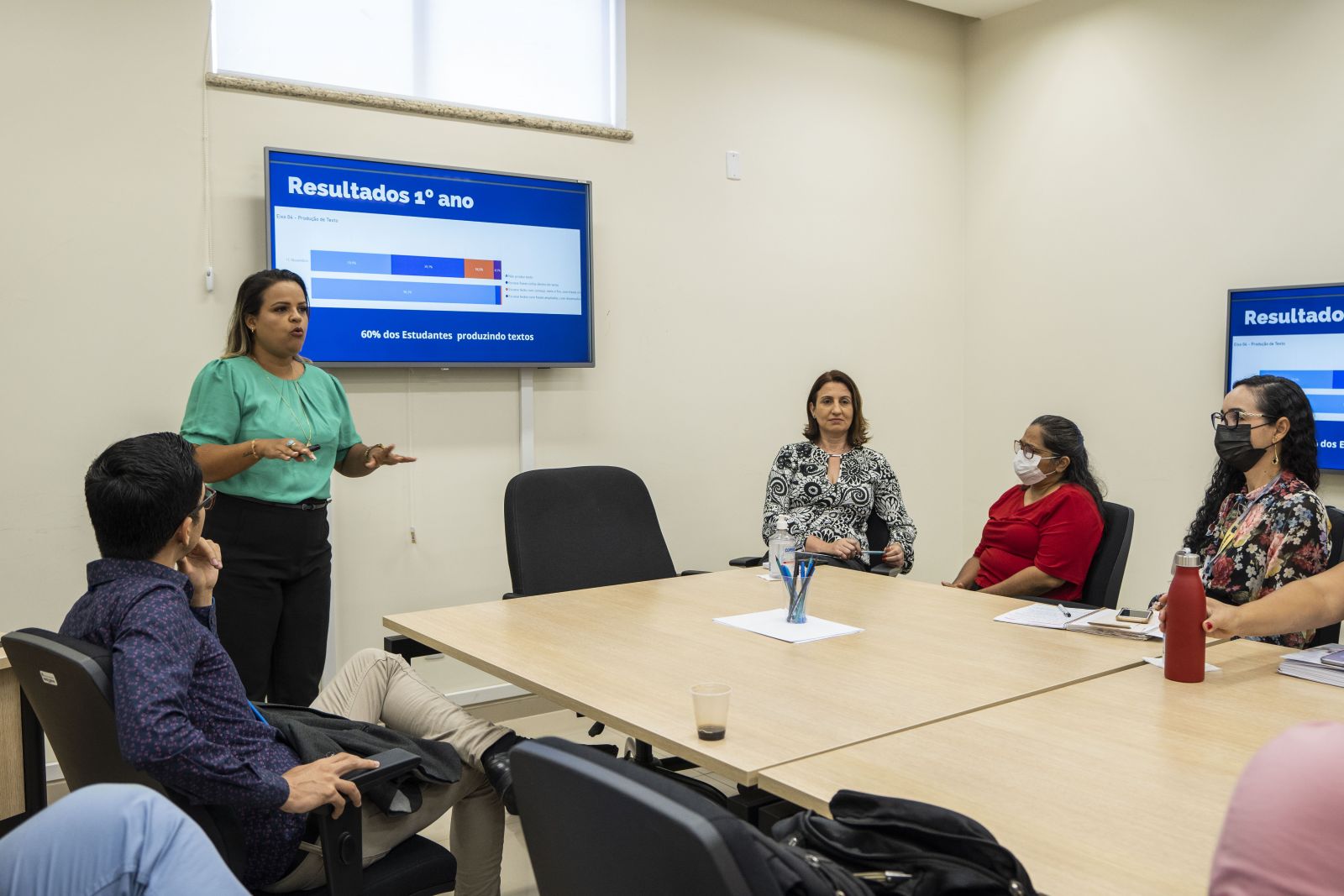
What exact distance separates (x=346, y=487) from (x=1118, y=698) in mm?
2818

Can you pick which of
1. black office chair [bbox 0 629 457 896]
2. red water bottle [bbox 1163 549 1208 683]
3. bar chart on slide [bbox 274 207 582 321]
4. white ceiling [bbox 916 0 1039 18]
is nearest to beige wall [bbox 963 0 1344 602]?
white ceiling [bbox 916 0 1039 18]

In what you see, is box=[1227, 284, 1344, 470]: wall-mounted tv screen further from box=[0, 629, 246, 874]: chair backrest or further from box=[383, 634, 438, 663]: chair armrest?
box=[0, 629, 246, 874]: chair backrest

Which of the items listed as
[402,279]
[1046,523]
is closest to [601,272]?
[402,279]

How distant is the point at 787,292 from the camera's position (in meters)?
4.85

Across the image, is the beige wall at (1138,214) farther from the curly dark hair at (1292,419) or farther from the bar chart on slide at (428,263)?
the bar chart on slide at (428,263)

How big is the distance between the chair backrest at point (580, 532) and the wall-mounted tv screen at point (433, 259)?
0.86 metres

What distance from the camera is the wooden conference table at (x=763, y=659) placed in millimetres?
1711

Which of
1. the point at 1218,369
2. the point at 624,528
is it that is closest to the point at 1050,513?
the point at 624,528

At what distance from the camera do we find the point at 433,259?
3836 mm

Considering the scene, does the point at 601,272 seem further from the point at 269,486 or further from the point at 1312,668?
the point at 1312,668

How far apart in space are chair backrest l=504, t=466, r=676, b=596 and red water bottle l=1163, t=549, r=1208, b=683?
1.70m

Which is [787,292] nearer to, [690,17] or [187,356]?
[690,17]

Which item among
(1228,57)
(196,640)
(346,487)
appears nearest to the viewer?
(196,640)

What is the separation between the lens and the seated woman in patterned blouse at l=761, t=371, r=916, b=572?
3.86 m
